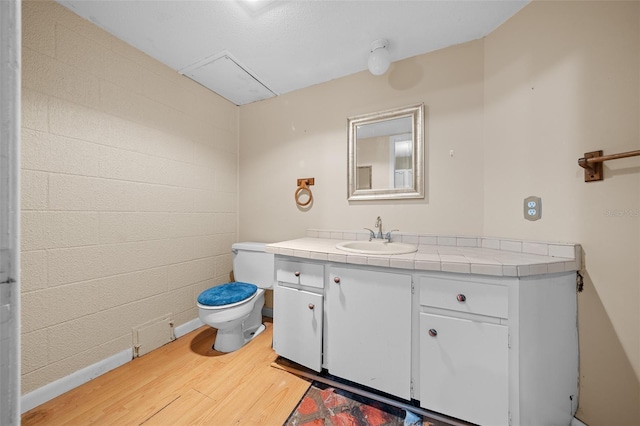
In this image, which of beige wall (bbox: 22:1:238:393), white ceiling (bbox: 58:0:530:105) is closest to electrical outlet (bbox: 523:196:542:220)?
white ceiling (bbox: 58:0:530:105)

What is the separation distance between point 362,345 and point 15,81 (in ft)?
5.13

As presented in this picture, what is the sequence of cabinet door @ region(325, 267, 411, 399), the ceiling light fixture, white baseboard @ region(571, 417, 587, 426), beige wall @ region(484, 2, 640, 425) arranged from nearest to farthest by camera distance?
beige wall @ region(484, 2, 640, 425) < white baseboard @ region(571, 417, 587, 426) < cabinet door @ region(325, 267, 411, 399) < the ceiling light fixture

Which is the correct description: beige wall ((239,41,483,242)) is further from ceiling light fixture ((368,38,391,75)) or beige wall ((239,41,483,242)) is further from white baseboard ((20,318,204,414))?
white baseboard ((20,318,204,414))

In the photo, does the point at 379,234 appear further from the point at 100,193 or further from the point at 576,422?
the point at 100,193

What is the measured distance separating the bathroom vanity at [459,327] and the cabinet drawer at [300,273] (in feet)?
0.04

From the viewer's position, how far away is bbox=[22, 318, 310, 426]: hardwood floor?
4.03 feet

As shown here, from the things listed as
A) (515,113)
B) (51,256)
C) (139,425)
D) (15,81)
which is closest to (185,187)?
(51,256)

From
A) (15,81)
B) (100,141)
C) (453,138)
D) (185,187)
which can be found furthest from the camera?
(185,187)

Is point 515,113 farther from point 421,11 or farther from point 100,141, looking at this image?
point 100,141

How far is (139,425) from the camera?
119 centimetres

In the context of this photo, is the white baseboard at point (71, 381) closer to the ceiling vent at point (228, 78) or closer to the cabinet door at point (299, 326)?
the cabinet door at point (299, 326)

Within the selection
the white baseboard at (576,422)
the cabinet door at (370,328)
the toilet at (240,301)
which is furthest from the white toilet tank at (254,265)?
the white baseboard at (576,422)

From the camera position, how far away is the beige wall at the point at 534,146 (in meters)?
1.05

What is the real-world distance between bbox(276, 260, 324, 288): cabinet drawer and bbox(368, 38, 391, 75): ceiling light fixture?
1.40m
